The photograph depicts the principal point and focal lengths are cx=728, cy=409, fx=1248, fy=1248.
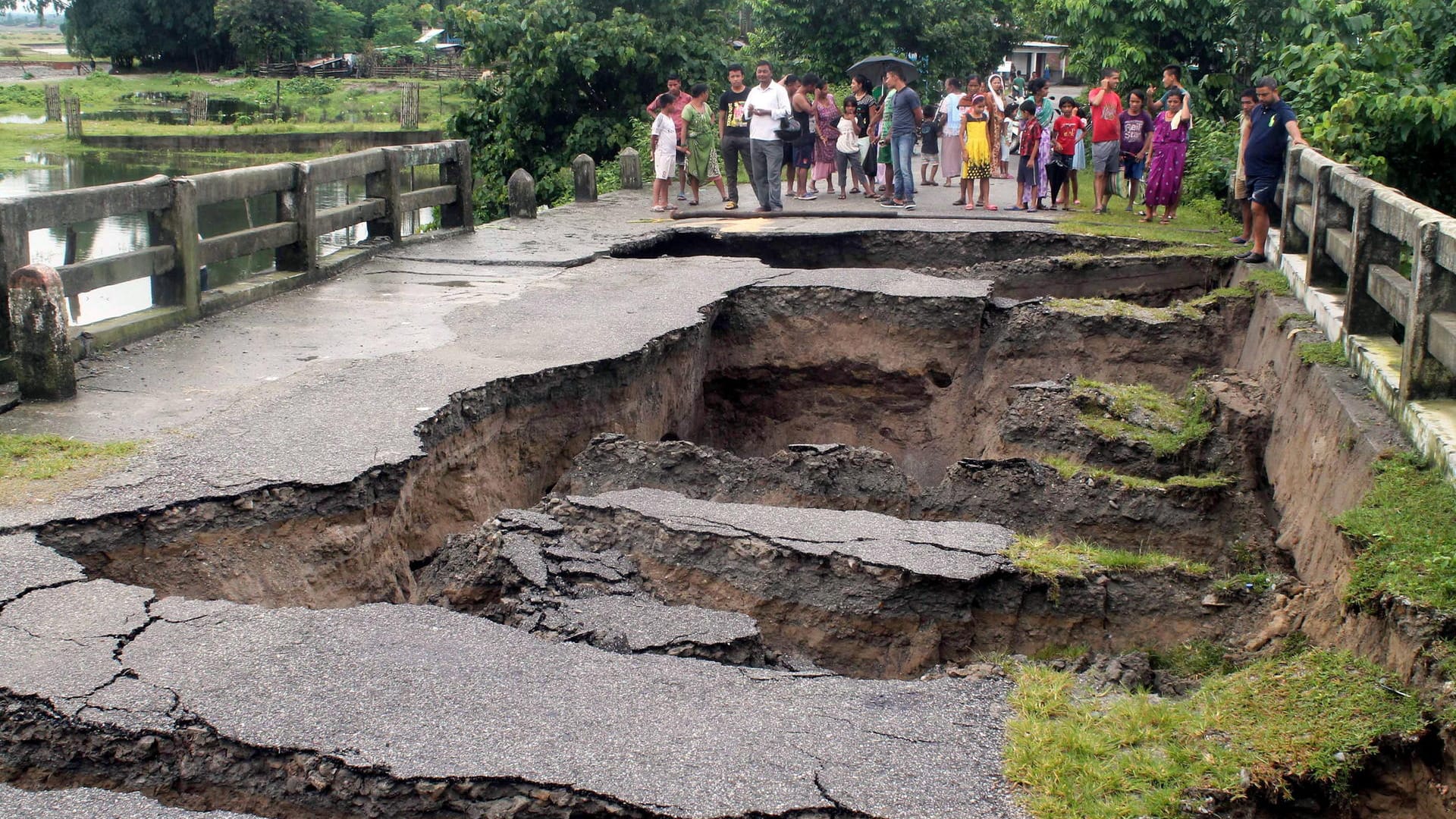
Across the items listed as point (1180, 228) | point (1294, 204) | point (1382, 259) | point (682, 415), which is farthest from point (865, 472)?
point (1180, 228)

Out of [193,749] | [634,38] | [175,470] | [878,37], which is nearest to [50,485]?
[175,470]

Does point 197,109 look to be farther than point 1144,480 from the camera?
Yes

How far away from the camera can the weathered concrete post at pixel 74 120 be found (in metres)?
38.2

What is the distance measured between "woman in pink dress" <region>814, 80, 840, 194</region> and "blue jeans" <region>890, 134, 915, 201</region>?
3.92 feet

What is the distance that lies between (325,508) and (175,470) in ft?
2.45

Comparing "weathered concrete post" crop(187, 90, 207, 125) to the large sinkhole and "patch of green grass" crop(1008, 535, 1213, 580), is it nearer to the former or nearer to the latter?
the large sinkhole

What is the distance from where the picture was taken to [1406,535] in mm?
4805

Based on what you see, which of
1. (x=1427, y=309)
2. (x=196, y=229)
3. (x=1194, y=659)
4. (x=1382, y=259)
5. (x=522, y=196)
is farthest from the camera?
(x=522, y=196)

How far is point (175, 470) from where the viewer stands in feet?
18.6

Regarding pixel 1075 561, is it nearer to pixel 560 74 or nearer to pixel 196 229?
pixel 196 229

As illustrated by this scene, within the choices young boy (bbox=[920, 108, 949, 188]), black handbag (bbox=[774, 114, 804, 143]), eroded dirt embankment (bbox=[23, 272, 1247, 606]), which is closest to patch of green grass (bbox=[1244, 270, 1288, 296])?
eroded dirt embankment (bbox=[23, 272, 1247, 606])

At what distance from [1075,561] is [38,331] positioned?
548 centimetres

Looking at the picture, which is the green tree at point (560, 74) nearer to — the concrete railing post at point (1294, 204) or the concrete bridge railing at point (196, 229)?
the concrete bridge railing at point (196, 229)

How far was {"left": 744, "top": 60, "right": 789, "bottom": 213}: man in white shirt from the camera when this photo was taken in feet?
45.4
